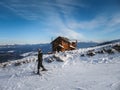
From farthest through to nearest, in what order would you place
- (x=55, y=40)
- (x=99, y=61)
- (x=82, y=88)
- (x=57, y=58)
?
(x=55, y=40) < (x=57, y=58) < (x=99, y=61) < (x=82, y=88)

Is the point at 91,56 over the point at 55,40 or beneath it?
beneath

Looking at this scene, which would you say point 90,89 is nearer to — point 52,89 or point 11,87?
point 52,89

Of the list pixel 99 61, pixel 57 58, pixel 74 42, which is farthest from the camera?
pixel 74 42

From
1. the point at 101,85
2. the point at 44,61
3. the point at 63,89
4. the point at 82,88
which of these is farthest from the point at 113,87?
the point at 44,61

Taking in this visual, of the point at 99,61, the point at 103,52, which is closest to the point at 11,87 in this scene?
the point at 99,61

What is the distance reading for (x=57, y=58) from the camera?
81.6 feet

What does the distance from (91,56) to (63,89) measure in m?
14.6

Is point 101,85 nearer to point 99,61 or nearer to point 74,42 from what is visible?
point 99,61

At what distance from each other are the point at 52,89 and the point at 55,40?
39.4m

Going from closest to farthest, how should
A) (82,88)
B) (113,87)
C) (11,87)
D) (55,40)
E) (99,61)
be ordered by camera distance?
(113,87), (82,88), (11,87), (99,61), (55,40)

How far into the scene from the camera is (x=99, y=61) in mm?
22094

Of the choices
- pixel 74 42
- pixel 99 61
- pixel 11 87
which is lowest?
pixel 11 87

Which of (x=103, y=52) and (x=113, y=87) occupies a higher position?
(x=103, y=52)

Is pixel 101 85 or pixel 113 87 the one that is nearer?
pixel 113 87
